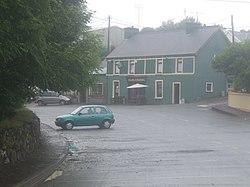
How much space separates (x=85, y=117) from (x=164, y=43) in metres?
36.4

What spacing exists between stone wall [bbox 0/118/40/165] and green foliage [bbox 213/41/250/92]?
3029 cm

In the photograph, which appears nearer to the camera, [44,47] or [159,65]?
[44,47]

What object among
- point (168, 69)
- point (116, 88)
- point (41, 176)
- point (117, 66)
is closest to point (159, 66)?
point (168, 69)

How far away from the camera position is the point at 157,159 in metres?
17.7

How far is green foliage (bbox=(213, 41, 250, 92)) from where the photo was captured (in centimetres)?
4678

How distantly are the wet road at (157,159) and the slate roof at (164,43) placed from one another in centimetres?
3286

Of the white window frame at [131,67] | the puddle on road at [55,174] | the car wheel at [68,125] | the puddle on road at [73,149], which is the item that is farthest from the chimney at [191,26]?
the puddle on road at [55,174]

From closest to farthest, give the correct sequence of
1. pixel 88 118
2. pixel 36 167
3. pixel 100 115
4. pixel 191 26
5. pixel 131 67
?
pixel 36 167
pixel 88 118
pixel 100 115
pixel 191 26
pixel 131 67

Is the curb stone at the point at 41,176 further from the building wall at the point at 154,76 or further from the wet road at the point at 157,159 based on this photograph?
the building wall at the point at 154,76

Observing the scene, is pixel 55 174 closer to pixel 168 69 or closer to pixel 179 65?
pixel 179 65

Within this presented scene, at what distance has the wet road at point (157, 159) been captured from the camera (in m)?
13.2

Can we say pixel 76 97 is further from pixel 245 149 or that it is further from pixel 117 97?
pixel 245 149

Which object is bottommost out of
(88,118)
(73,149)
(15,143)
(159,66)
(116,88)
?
(73,149)

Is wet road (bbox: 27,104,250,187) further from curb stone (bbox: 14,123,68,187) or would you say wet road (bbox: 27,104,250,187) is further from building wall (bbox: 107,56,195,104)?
building wall (bbox: 107,56,195,104)
